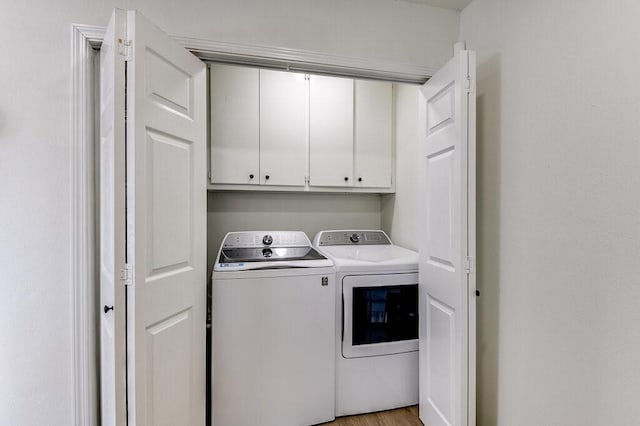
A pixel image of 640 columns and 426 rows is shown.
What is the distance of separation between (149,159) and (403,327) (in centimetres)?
173

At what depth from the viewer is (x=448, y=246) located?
1473mm

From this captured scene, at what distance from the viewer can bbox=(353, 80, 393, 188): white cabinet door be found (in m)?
2.45

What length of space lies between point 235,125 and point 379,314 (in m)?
1.72

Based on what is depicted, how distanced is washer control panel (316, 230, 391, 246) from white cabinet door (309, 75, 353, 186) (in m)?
0.44

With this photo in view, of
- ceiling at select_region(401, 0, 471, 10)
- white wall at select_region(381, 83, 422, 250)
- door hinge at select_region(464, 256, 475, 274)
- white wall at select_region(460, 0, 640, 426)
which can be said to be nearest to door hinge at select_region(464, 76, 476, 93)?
white wall at select_region(460, 0, 640, 426)

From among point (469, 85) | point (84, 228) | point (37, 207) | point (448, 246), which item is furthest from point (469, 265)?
point (37, 207)

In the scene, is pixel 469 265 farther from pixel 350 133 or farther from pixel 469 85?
pixel 350 133

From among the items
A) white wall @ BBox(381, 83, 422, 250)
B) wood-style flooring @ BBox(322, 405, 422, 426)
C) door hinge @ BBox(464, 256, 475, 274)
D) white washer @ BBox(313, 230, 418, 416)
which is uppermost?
white wall @ BBox(381, 83, 422, 250)

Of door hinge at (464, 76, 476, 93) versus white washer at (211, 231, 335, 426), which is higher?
door hinge at (464, 76, 476, 93)

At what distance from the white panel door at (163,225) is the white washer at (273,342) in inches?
5.3

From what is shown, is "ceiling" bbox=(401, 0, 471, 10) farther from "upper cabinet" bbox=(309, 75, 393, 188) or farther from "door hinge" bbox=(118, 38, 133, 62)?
"door hinge" bbox=(118, 38, 133, 62)

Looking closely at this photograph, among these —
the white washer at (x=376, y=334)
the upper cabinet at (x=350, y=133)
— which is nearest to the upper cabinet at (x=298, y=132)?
the upper cabinet at (x=350, y=133)

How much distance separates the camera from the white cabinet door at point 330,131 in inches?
92.5

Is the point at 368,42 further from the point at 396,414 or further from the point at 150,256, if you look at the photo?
the point at 396,414
